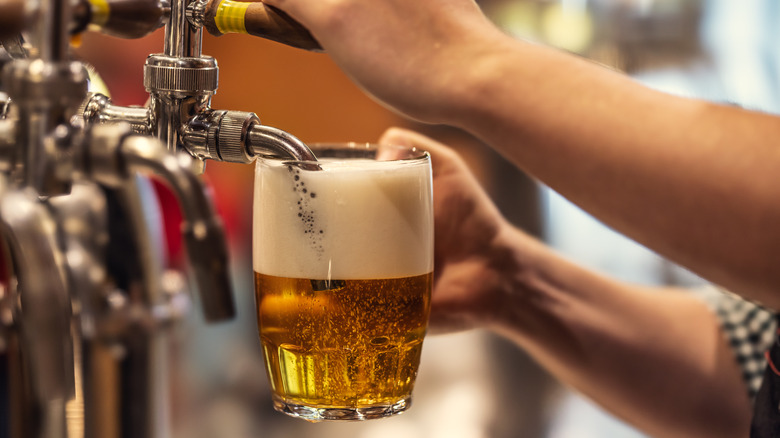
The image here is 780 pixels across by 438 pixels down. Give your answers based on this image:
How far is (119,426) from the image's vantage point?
98 centimetres

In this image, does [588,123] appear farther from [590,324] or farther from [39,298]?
[590,324]

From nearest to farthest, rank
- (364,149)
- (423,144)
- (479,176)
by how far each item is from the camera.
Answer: (364,149) < (423,144) < (479,176)

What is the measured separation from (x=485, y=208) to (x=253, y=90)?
160 cm

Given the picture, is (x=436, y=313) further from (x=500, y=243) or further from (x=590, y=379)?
(x=590, y=379)

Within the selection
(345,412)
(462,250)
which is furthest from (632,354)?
(345,412)

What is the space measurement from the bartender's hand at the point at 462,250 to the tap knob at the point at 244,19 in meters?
0.34

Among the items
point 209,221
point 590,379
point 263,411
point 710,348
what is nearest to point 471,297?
point 590,379

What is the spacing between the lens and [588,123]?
1.97 ft

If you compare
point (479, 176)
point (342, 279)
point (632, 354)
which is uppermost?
point (342, 279)

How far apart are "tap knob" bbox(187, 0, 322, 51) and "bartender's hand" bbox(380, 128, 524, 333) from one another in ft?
1.13

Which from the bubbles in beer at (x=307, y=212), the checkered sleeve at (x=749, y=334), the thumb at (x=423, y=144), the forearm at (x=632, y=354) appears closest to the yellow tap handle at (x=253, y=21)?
the bubbles in beer at (x=307, y=212)

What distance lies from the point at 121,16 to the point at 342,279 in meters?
0.25

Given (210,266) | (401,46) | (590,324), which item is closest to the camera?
(210,266)

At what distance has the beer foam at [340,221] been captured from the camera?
0.65 meters
